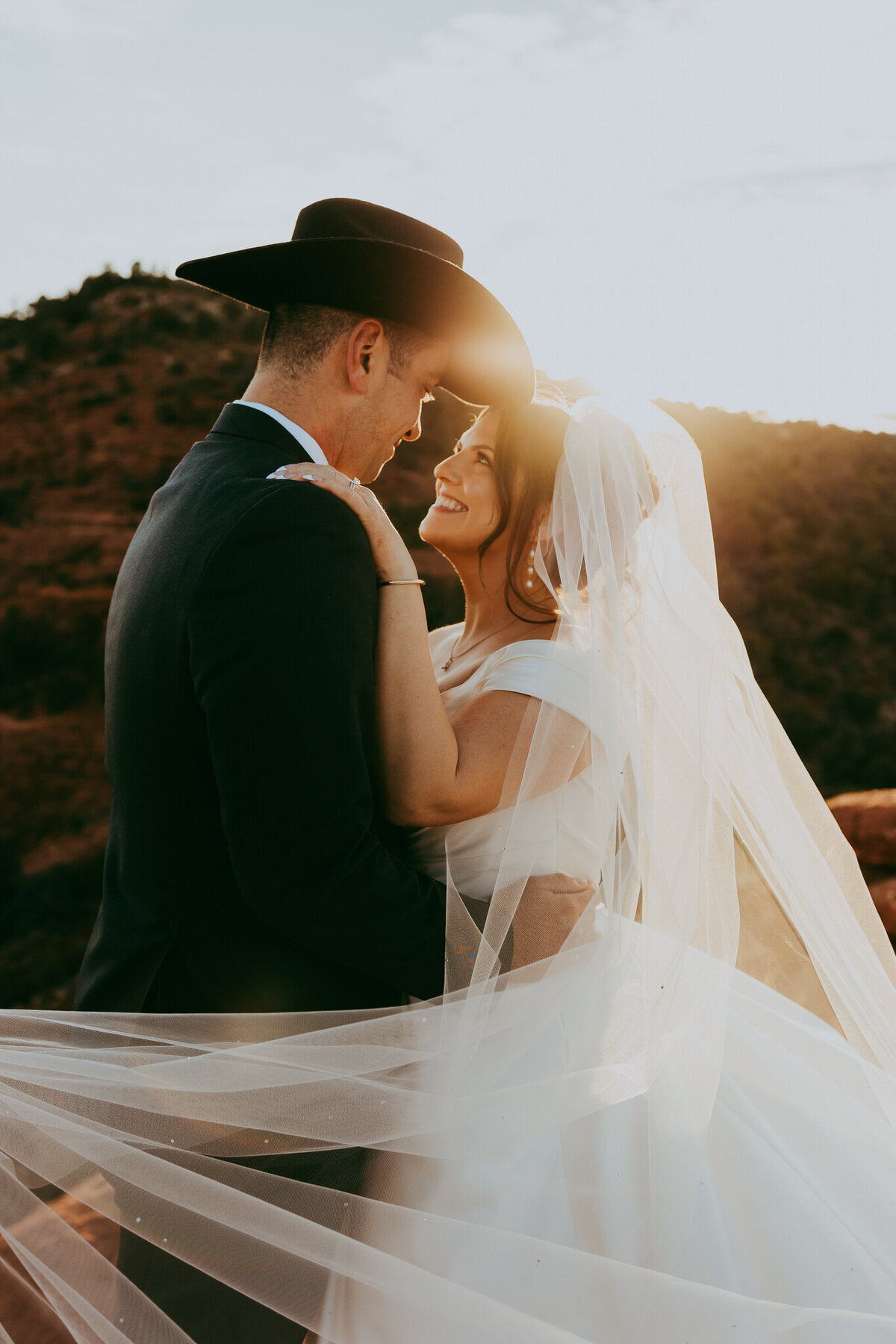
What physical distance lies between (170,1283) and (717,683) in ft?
5.13

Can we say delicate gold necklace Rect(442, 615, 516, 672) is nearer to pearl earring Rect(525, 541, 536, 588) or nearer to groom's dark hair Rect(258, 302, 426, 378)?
pearl earring Rect(525, 541, 536, 588)

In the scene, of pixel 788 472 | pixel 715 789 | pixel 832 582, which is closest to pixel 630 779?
pixel 715 789

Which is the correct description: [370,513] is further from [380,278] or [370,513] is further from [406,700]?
[380,278]

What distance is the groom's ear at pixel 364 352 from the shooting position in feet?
6.53

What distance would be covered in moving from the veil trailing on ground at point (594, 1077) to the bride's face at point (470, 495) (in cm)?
34

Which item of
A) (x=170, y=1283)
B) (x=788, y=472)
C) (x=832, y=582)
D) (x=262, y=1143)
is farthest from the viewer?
(x=788, y=472)

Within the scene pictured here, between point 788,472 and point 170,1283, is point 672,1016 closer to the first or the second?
point 170,1283

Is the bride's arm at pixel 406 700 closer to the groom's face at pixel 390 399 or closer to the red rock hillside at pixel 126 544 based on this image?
the groom's face at pixel 390 399

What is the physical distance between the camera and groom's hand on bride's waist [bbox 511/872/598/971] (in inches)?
80.6

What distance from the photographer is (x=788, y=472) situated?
26906mm

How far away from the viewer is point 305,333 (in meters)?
2.00

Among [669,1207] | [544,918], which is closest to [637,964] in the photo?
[544,918]

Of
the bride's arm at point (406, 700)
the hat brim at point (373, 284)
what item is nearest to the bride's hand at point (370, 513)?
the bride's arm at point (406, 700)

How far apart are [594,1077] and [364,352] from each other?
1.52 m
